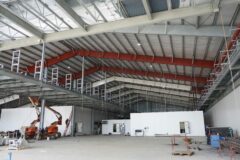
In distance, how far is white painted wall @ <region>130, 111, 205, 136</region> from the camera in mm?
31161

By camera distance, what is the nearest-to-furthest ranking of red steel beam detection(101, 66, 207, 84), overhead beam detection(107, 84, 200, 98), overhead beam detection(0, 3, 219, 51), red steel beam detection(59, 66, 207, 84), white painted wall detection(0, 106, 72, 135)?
1. overhead beam detection(0, 3, 219, 51)
2. red steel beam detection(101, 66, 207, 84)
3. red steel beam detection(59, 66, 207, 84)
4. overhead beam detection(107, 84, 200, 98)
5. white painted wall detection(0, 106, 72, 135)

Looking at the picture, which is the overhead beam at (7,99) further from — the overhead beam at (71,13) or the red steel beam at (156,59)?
the overhead beam at (71,13)

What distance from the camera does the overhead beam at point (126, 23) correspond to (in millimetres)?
11120

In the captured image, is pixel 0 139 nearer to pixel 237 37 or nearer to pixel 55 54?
pixel 55 54

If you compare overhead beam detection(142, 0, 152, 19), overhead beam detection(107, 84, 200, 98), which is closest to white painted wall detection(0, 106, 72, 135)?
overhead beam detection(107, 84, 200, 98)

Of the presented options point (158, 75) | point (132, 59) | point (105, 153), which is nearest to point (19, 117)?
point (132, 59)

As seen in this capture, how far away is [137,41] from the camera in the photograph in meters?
18.0

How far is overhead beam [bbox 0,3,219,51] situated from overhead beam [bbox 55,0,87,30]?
701mm

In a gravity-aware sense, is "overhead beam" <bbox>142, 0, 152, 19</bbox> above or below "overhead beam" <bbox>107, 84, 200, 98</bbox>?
above

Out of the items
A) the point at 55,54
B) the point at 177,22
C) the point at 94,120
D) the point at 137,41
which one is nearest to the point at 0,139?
the point at 55,54

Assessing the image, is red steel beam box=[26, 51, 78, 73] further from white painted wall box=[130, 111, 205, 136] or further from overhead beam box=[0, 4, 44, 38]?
white painted wall box=[130, 111, 205, 136]

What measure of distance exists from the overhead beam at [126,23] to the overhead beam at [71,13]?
2.30 ft

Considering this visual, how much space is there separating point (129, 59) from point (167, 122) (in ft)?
50.2

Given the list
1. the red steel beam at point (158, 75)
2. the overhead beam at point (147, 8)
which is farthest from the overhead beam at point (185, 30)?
the red steel beam at point (158, 75)
